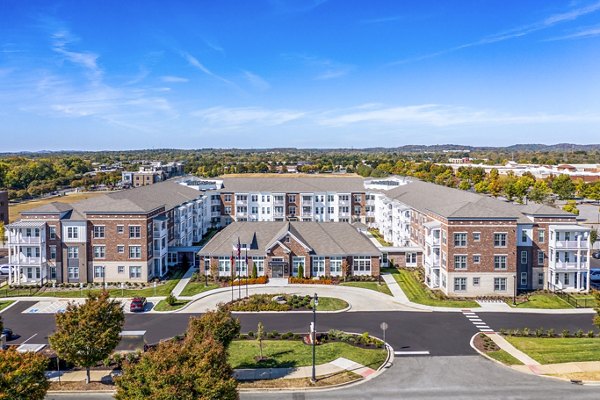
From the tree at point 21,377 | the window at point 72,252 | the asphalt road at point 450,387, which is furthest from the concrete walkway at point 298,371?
the window at point 72,252

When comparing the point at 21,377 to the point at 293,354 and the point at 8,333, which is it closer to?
the point at 293,354

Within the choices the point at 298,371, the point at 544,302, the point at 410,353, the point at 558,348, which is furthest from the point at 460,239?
the point at 298,371

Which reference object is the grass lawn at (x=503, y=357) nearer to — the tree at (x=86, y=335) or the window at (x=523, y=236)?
the window at (x=523, y=236)

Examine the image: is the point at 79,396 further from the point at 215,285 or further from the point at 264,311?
the point at 215,285

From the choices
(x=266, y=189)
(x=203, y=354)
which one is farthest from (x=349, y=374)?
(x=266, y=189)

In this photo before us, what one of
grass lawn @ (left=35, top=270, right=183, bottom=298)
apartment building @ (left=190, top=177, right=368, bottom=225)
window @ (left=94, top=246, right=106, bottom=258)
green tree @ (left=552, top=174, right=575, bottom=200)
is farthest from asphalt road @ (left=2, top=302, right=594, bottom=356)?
green tree @ (left=552, top=174, right=575, bottom=200)
